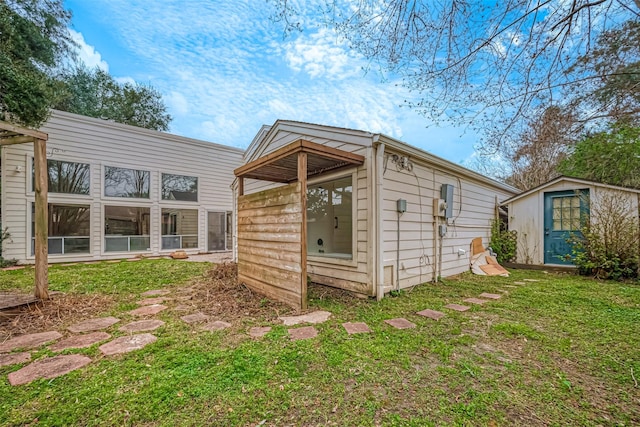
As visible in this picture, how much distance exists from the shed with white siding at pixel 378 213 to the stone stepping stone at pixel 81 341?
206 centimetres

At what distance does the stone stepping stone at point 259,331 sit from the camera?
2882mm

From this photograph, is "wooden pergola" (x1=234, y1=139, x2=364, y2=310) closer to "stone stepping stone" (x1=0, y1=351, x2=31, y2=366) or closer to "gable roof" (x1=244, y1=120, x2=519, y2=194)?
"gable roof" (x1=244, y1=120, x2=519, y2=194)

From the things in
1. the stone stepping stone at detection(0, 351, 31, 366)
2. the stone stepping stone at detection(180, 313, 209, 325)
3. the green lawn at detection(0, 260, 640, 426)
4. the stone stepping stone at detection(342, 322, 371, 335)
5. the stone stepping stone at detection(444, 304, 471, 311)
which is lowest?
the stone stepping stone at detection(180, 313, 209, 325)

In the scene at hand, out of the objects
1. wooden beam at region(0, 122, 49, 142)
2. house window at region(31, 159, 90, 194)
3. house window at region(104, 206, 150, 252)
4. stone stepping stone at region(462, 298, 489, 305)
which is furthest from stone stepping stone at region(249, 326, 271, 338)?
house window at region(31, 159, 90, 194)

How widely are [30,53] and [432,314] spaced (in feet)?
42.2

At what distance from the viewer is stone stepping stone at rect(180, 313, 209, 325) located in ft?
10.9

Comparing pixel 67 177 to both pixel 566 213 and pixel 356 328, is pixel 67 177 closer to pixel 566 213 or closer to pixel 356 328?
pixel 356 328

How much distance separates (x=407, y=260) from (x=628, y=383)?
2.98 metres

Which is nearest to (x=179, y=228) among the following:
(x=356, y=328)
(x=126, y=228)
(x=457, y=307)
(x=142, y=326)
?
(x=126, y=228)

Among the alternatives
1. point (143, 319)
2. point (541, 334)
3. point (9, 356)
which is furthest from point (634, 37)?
point (9, 356)

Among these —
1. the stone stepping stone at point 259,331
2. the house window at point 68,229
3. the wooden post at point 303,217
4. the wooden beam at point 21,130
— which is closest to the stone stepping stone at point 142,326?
the stone stepping stone at point 259,331

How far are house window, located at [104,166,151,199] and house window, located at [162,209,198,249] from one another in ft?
3.56

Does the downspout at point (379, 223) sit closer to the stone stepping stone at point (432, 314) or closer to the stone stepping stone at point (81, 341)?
the stone stepping stone at point (432, 314)

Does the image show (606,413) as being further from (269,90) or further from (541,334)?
(269,90)
